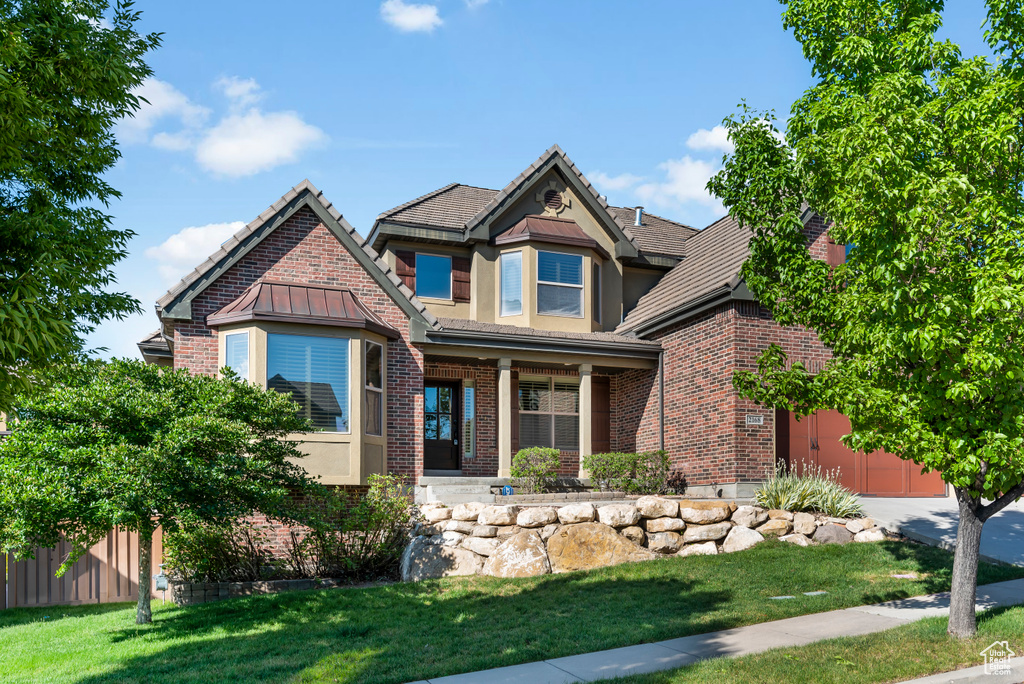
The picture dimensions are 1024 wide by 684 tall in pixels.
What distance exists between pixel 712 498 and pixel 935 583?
4.76 meters

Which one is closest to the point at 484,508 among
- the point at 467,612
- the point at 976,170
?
the point at 467,612

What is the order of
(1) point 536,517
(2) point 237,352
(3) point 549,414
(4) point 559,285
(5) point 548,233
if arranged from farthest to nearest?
(4) point 559,285
(5) point 548,233
(3) point 549,414
(2) point 237,352
(1) point 536,517

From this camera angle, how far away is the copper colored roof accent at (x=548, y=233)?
750 inches

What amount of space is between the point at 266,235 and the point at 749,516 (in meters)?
9.91

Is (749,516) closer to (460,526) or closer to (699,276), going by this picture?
(460,526)

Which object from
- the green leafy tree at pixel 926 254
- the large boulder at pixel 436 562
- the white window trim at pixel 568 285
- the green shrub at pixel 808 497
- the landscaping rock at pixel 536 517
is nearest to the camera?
the green leafy tree at pixel 926 254

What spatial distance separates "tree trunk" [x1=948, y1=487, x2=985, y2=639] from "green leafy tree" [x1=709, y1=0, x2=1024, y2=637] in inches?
0.5

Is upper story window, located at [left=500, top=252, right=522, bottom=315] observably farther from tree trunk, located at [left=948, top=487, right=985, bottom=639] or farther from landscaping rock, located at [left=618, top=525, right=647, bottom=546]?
tree trunk, located at [left=948, top=487, right=985, bottom=639]

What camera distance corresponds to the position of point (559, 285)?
19.3 meters

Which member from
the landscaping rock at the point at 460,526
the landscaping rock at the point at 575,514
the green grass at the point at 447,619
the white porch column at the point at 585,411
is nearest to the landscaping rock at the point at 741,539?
the green grass at the point at 447,619

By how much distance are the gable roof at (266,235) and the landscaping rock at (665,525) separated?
569 centimetres

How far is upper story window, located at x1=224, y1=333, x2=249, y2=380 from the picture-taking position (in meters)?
14.5

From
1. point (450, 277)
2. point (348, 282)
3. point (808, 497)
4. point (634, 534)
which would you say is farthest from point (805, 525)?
point (450, 277)

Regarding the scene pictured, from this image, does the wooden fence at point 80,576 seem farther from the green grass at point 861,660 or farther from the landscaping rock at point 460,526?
the green grass at point 861,660
